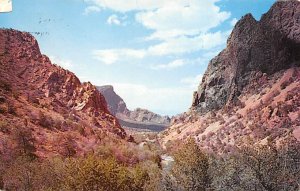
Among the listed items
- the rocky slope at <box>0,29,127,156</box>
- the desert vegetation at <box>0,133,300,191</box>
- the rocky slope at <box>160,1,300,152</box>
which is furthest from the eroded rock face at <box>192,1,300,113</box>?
the desert vegetation at <box>0,133,300,191</box>

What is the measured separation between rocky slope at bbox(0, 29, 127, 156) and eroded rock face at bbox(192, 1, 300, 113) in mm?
34045

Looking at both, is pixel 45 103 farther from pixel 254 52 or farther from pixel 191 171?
pixel 254 52

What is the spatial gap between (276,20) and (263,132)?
3473 cm

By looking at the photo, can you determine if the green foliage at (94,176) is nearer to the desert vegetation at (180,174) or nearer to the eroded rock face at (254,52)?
the desert vegetation at (180,174)

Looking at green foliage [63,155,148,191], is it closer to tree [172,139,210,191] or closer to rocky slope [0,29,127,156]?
tree [172,139,210,191]

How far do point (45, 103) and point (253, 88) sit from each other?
47389 millimetres

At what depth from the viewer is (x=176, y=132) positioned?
109812 mm

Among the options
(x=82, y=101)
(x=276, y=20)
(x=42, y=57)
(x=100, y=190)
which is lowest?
(x=100, y=190)

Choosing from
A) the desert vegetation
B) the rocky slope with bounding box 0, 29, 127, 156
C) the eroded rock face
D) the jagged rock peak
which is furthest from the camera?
the eroded rock face

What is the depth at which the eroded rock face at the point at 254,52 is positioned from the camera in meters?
85.2

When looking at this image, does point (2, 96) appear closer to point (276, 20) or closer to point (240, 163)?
point (240, 163)

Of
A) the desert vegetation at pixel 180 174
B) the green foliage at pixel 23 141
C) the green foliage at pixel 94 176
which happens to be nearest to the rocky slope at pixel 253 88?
the desert vegetation at pixel 180 174

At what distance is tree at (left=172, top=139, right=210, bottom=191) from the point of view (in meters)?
35.6

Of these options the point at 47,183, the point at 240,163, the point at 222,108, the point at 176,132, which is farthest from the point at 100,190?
the point at 176,132
